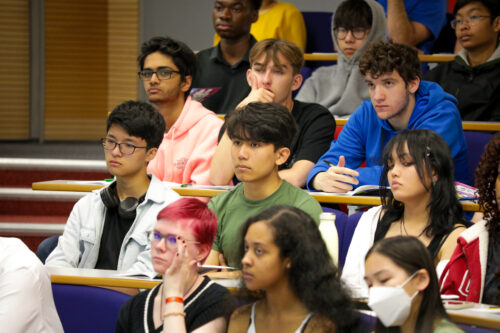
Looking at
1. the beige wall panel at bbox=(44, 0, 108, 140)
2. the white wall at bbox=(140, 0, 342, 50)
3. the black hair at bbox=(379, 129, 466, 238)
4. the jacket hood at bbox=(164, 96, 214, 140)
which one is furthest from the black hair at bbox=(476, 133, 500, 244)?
the beige wall panel at bbox=(44, 0, 108, 140)

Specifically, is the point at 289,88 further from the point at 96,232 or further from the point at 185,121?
the point at 96,232

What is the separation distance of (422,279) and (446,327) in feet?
0.37

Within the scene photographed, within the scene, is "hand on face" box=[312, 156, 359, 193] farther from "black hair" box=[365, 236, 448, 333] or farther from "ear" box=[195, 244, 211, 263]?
"black hair" box=[365, 236, 448, 333]

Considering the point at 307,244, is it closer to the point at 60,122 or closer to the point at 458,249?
the point at 458,249

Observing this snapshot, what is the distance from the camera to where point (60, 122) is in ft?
20.3

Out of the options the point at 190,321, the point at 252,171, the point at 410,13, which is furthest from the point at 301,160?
the point at 410,13

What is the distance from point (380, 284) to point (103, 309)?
884 millimetres

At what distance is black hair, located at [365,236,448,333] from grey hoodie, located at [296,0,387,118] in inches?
92.8

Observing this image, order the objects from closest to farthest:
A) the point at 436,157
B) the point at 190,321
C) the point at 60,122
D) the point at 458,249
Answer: the point at 190,321 < the point at 458,249 < the point at 436,157 < the point at 60,122

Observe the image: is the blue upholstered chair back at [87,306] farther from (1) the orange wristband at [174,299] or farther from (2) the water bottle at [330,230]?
(2) the water bottle at [330,230]

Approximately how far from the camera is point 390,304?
162 cm

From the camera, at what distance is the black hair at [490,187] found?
217cm

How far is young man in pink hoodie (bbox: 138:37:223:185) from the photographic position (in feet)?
11.1

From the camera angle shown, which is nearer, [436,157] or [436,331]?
[436,331]
